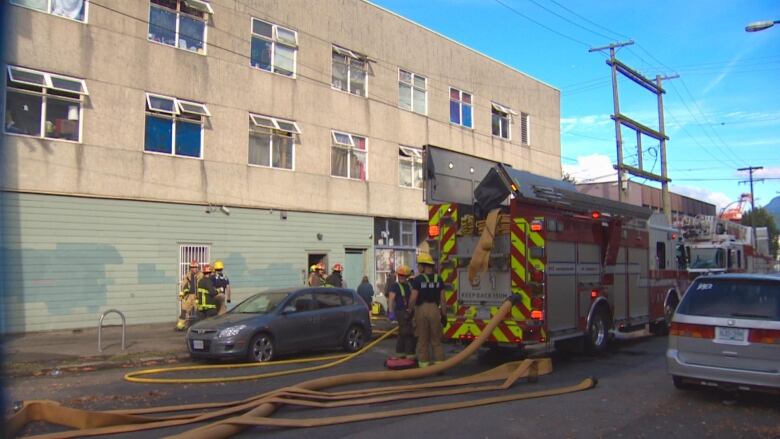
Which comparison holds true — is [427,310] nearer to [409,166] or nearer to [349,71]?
[349,71]

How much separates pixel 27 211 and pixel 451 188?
10.2 metres

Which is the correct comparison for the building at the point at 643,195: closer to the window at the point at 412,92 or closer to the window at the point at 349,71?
the window at the point at 412,92

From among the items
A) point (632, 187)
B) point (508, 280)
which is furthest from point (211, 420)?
point (632, 187)

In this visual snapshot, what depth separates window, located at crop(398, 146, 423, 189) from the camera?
2434cm

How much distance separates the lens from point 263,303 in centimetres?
1167

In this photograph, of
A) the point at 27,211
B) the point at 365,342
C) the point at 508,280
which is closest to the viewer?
the point at 508,280

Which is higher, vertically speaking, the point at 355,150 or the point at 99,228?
the point at 355,150

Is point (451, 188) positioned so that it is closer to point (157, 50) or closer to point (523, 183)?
point (523, 183)

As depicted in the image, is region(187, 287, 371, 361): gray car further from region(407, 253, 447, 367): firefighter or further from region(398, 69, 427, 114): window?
region(398, 69, 427, 114): window

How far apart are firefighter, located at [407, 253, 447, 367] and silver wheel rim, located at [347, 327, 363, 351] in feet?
10.0

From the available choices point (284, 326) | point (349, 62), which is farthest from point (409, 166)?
point (284, 326)

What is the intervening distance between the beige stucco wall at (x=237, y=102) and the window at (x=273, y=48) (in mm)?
261

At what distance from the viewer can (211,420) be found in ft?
20.8

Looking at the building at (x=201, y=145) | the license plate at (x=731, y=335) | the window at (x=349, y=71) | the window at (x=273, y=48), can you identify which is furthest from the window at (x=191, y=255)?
the license plate at (x=731, y=335)
